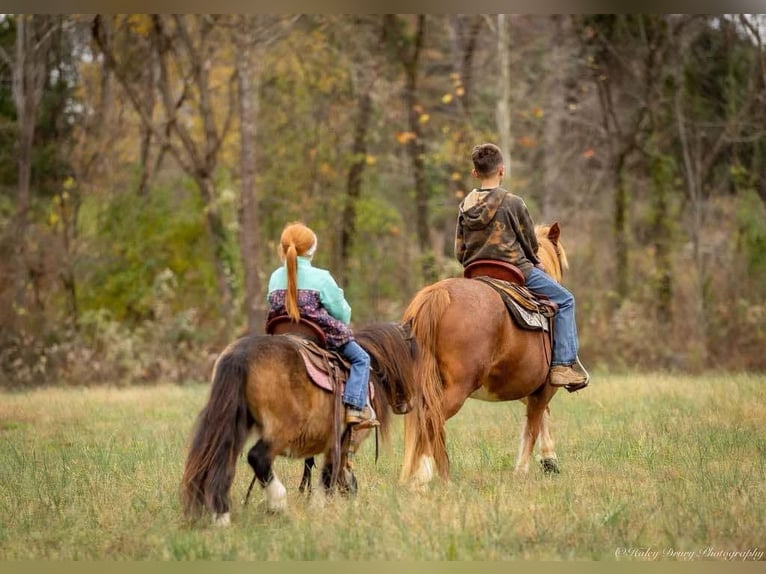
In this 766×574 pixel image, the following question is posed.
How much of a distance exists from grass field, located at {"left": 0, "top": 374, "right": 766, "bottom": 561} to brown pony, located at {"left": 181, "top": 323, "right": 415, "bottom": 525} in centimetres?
24

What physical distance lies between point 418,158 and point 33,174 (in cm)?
850

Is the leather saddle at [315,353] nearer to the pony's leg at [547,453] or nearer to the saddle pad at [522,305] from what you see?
the saddle pad at [522,305]

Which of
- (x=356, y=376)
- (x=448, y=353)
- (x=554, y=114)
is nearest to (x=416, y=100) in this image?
(x=554, y=114)

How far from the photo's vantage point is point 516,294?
853 centimetres

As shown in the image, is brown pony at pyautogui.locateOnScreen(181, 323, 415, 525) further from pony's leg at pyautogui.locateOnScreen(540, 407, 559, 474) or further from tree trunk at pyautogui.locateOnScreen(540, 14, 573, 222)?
tree trunk at pyautogui.locateOnScreen(540, 14, 573, 222)

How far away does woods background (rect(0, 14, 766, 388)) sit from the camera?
2139cm

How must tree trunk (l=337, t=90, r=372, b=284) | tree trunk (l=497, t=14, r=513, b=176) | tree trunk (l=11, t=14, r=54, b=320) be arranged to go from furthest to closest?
tree trunk (l=337, t=90, r=372, b=284)
tree trunk (l=497, t=14, r=513, b=176)
tree trunk (l=11, t=14, r=54, b=320)

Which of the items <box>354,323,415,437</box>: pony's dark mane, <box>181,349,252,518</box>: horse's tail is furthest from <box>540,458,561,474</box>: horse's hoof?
<box>181,349,252,518</box>: horse's tail

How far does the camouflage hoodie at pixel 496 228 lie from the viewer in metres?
8.56

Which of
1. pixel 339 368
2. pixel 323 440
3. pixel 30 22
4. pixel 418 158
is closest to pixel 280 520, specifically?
pixel 323 440

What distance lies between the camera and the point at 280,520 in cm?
707

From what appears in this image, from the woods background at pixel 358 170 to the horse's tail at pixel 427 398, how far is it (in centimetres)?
1278

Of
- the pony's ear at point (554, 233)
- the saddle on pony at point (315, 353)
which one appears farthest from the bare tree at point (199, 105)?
the saddle on pony at point (315, 353)

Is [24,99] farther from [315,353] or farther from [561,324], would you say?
[315,353]
